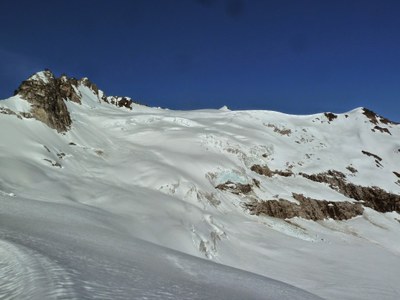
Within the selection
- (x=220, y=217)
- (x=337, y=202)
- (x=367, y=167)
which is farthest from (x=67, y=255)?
(x=367, y=167)

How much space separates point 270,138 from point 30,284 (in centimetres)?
5698

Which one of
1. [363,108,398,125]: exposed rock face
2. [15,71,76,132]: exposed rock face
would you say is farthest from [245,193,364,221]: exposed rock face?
[363,108,398,125]: exposed rock face

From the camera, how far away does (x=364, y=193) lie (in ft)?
182

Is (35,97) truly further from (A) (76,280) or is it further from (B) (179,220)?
(A) (76,280)

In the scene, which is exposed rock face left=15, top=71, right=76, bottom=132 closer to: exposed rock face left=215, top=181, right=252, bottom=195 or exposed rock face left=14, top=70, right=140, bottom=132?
exposed rock face left=14, top=70, right=140, bottom=132

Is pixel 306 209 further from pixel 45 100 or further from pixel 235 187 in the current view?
pixel 45 100

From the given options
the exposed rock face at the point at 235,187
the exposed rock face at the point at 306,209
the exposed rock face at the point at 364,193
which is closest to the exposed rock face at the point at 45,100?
the exposed rock face at the point at 235,187

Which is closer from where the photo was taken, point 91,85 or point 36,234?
point 36,234

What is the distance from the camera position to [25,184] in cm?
2603

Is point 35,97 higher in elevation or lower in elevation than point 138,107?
lower

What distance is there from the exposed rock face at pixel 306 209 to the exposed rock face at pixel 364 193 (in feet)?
11.5

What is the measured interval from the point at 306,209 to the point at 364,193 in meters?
12.8

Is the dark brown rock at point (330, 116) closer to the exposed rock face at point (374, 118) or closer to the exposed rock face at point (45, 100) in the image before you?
the exposed rock face at point (374, 118)

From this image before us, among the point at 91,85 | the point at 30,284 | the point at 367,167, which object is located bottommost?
the point at 30,284
